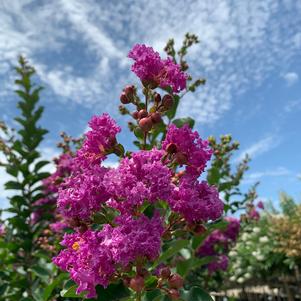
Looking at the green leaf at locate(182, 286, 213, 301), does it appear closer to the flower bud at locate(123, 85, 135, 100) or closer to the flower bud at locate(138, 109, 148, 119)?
the flower bud at locate(138, 109, 148, 119)

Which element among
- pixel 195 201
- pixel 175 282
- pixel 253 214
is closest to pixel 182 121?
pixel 195 201

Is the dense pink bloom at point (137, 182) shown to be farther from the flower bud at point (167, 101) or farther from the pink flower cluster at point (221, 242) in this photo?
the pink flower cluster at point (221, 242)

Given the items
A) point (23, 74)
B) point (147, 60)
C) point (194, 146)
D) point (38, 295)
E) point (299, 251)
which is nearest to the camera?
point (194, 146)

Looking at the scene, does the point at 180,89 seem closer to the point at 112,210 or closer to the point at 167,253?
the point at 112,210

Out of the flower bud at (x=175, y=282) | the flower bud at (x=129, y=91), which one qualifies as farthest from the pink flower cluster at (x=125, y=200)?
the flower bud at (x=129, y=91)

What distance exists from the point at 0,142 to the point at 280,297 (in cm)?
475

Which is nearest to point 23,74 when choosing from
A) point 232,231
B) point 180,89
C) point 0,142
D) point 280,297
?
point 0,142

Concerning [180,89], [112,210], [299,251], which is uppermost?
[299,251]

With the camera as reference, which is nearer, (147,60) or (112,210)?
(112,210)

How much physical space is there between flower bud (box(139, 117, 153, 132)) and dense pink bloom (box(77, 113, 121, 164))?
3.9 inches

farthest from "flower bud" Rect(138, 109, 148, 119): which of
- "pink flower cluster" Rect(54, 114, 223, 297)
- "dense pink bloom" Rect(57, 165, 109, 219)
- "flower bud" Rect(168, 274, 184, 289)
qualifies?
"flower bud" Rect(168, 274, 184, 289)

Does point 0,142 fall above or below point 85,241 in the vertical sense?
above

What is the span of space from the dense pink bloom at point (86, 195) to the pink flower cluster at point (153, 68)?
1.31 ft

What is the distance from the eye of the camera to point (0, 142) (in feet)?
12.1
